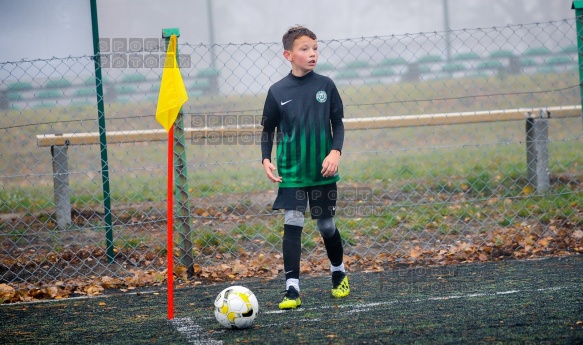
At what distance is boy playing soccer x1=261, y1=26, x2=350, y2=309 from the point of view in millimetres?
4355

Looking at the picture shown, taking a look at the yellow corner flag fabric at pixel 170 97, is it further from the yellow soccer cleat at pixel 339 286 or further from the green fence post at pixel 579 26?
the green fence post at pixel 579 26

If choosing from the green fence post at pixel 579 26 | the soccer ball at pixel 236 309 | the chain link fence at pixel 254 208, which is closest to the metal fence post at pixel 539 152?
the chain link fence at pixel 254 208

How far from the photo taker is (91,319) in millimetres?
4391

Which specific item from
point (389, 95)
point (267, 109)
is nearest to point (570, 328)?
point (267, 109)

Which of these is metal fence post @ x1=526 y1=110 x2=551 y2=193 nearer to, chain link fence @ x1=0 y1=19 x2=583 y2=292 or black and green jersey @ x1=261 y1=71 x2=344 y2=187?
chain link fence @ x1=0 y1=19 x2=583 y2=292

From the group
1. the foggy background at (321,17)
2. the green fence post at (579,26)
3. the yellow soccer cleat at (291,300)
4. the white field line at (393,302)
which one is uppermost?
the foggy background at (321,17)

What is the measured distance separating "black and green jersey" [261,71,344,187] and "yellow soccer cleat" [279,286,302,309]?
63 cm

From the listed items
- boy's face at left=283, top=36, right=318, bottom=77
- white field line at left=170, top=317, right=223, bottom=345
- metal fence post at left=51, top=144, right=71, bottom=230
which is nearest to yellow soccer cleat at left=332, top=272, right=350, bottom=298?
white field line at left=170, top=317, right=223, bottom=345

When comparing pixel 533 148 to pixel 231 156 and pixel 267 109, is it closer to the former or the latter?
pixel 267 109

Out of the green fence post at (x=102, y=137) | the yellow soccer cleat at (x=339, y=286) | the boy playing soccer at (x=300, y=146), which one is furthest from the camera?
the green fence post at (x=102, y=137)

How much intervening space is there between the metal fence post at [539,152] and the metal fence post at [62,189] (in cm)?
451

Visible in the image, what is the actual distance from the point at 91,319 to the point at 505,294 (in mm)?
2521

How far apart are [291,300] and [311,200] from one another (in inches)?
23.9

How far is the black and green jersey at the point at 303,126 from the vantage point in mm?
4367
